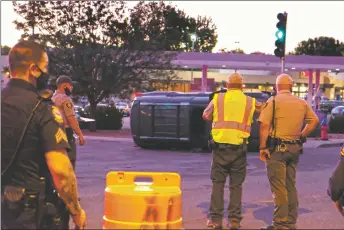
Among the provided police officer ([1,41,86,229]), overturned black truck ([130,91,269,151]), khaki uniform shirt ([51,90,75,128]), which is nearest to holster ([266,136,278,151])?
khaki uniform shirt ([51,90,75,128])

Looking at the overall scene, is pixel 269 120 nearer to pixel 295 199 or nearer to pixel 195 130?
pixel 295 199

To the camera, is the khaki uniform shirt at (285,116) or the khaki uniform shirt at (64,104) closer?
the khaki uniform shirt at (285,116)

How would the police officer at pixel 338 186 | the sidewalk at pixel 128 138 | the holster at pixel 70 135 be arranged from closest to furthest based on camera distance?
the police officer at pixel 338 186 → the holster at pixel 70 135 → the sidewalk at pixel 128 138

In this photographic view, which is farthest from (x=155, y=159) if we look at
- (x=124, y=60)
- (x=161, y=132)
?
(x=124, y=60)

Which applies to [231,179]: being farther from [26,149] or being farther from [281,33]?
[281,33]

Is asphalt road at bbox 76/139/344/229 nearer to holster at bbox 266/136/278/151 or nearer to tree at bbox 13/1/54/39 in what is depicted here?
holster at bbox 266/136/278/151

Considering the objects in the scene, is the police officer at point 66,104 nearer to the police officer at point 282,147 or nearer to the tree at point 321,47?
the police officer at point 282,147

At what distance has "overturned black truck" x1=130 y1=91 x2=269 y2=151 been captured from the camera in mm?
17672

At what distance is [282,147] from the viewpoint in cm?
704

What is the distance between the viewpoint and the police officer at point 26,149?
3.37 metres

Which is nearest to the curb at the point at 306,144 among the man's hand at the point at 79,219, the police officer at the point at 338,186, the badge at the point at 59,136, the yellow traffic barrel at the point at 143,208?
the police officer at the point at 338,186

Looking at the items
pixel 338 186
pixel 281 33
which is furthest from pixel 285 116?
pixel 281 33

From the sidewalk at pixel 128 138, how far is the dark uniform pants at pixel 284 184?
525 inches

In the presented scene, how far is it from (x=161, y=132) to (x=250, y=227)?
427 inches
